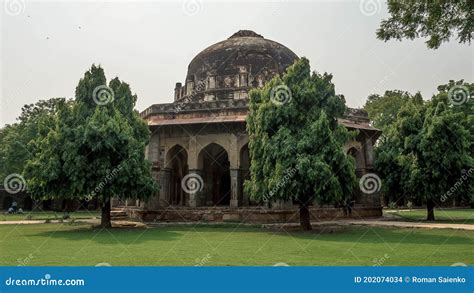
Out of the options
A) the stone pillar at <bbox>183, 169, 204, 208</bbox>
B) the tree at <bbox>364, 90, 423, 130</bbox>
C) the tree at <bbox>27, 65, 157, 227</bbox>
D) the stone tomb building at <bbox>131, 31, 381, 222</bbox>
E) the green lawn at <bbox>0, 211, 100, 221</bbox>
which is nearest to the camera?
the tree at <bbox>27, 65, 157, 227</bbox>

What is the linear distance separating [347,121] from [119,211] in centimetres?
1295

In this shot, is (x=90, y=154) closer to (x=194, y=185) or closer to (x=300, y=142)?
(x=194, y=185)

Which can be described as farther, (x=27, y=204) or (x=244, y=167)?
(x=27, y=204)

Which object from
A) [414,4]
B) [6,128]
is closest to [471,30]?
[414,4]

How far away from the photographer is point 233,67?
2345 centimetres

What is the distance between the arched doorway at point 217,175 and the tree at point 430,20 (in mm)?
13567

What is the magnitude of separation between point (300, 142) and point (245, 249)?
4.73m

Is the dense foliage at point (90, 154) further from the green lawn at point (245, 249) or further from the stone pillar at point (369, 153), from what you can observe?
the stone pillar at point (369, 153)

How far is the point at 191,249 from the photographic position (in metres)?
9.09

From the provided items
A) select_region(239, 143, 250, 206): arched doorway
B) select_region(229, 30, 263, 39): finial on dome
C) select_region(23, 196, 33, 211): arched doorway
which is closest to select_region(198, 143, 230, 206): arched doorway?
select_region(239, 143, 250, 206): arched doorway

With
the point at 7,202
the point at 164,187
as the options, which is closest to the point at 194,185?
the point at 164,187

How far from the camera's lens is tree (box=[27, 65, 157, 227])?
13484 mm

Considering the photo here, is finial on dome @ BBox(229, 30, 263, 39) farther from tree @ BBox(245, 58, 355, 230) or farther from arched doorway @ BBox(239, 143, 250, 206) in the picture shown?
tree @ BBox(245, 58, 355, 230)

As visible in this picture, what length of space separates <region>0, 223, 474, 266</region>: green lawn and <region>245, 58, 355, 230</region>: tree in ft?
4.91
